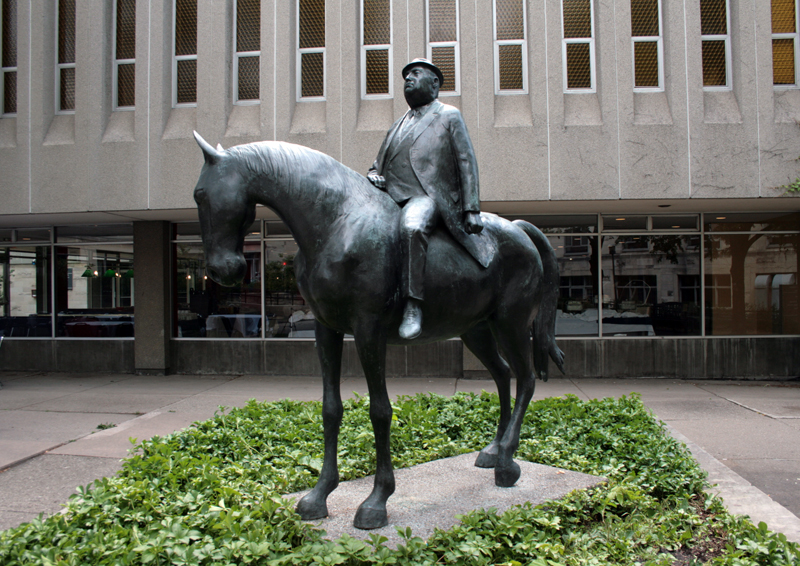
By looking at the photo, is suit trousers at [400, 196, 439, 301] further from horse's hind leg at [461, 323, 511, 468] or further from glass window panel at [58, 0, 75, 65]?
glass window panel at [58, 0, 75, 65]

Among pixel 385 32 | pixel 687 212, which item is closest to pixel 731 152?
pixel 687 212

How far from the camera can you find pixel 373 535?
2.98 meters

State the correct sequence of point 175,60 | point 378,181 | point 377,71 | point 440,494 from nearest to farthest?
point 378,181, point 440,494, point 377,71, point 175,60

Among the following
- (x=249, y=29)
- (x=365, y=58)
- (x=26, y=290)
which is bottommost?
(x=26, y=290)

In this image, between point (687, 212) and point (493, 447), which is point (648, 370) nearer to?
point (687, 212)

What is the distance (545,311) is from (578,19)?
782cm

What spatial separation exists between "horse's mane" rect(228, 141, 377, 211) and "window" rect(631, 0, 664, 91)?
28.0 feet

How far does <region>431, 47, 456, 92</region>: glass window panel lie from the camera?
10070mm

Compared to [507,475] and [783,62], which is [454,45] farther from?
[507,475]

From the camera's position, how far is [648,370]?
441 inches

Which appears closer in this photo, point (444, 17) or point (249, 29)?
point (444, 17)

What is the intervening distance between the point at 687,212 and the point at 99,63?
38.5ft

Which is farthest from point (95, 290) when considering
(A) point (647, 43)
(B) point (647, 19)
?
(B) point (647, 19)

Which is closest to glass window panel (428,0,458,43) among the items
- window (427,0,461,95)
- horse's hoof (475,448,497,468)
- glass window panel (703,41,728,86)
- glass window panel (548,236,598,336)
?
window (427,0,461,95)
